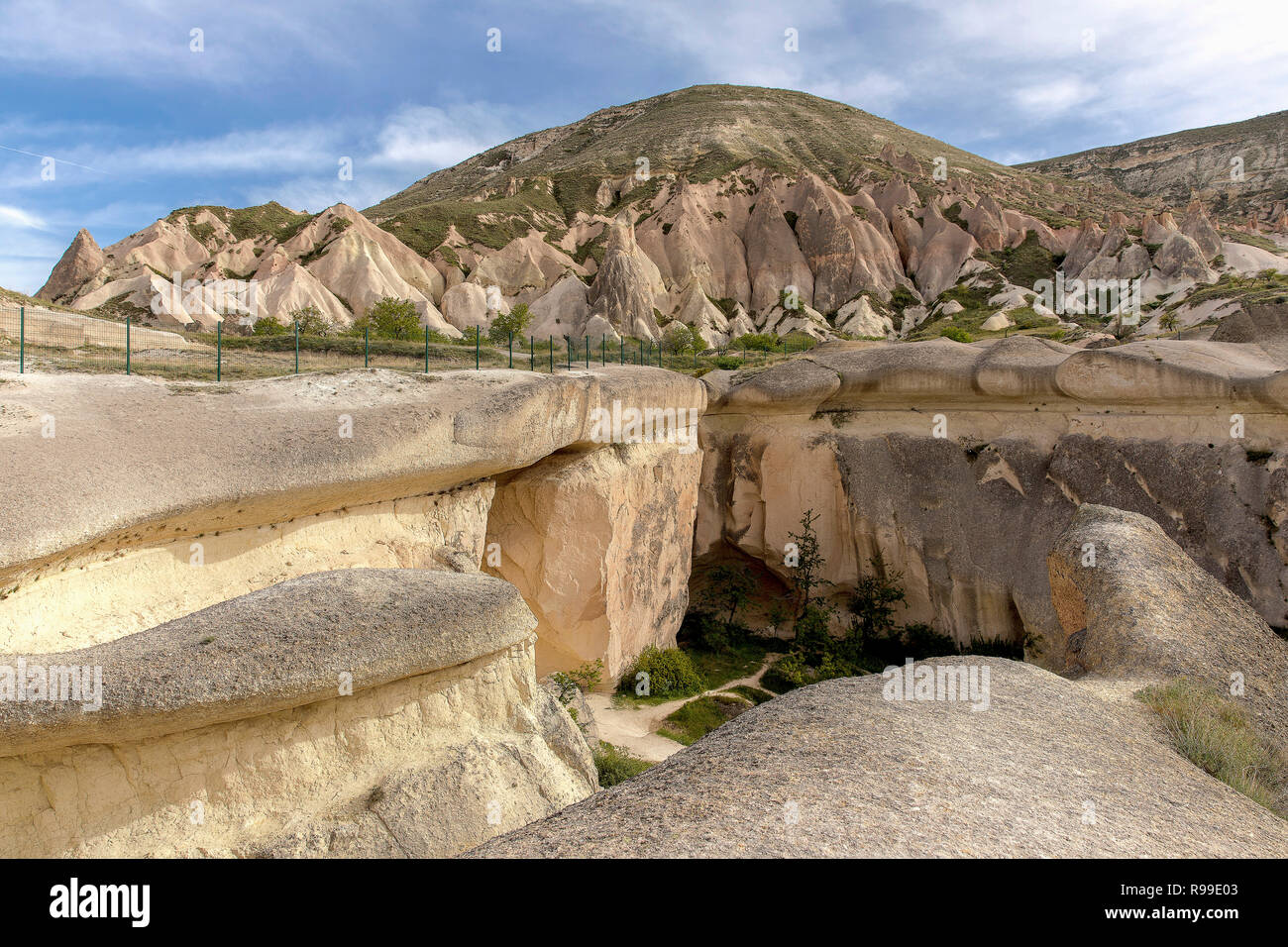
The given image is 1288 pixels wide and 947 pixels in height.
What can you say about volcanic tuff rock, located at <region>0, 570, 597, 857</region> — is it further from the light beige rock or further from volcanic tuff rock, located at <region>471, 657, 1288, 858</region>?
the light beige rock

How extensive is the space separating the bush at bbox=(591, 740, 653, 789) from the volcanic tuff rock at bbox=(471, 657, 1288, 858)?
4583mm

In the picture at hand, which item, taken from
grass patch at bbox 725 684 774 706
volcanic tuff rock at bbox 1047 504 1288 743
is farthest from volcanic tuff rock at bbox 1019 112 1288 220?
volcanic tuff rock at bbox 1047 504 1288 743

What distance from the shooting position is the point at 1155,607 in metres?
5.56

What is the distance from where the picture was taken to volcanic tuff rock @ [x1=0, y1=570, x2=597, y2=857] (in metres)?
4.07

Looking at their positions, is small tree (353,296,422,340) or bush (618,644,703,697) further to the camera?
small tree (353,296,422,340)

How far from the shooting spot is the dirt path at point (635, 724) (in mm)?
10195

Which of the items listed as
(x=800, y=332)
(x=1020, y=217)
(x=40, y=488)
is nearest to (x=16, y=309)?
(x=40, y=488)

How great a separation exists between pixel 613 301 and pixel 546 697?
2882 cm

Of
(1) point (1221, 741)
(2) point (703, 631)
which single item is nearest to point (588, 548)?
(2) point (703, 631)

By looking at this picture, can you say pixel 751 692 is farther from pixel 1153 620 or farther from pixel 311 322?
pixel 311 322

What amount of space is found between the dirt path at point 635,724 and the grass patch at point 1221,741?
6563 millimetres

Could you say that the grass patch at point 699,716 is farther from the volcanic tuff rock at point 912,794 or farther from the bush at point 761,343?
the bush at point 761,343

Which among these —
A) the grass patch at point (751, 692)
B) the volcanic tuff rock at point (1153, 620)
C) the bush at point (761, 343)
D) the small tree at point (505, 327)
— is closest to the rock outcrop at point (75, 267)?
the small tree at point (505, 327)

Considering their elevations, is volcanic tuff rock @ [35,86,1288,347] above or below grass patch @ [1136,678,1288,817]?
above
